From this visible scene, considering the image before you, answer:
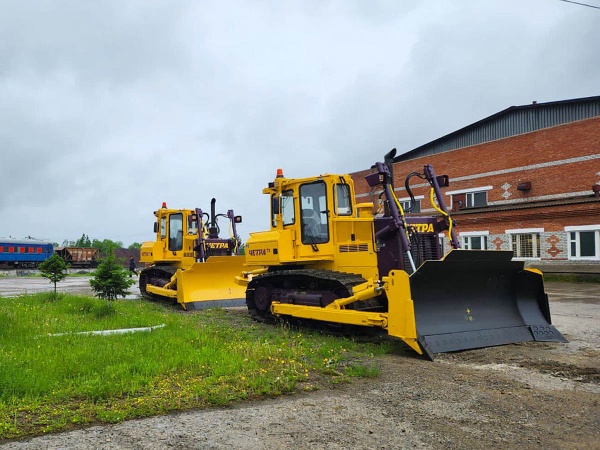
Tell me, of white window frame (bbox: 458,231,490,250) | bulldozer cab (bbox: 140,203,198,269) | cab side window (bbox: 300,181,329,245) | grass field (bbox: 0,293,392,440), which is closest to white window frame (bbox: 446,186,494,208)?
white window frame (bbox: 458,231,490,250)

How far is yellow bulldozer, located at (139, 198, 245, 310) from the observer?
1407 centimetres

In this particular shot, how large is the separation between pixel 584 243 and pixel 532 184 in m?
5.29

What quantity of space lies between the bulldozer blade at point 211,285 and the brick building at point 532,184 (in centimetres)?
1178

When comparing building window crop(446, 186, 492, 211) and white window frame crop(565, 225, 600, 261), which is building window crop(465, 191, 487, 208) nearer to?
building window crop(446, 186, 492, 211)

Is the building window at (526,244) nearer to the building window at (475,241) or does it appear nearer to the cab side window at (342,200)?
the building window at (475,241)

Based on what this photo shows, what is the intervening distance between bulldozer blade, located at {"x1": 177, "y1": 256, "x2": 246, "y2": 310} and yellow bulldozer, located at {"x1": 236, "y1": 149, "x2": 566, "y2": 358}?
121 inches

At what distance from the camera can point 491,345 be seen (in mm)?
7902

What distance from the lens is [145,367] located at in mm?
6355

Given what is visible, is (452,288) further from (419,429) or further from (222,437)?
(222,437)

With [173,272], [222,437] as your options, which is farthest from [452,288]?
[173,272]

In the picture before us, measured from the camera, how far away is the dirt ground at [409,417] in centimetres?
427

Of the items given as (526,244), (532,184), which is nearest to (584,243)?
(526,244)

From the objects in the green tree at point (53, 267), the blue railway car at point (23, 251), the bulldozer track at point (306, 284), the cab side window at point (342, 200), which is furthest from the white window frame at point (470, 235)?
the blue railway car at point (23, 251)

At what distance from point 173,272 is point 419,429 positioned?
12.3m
